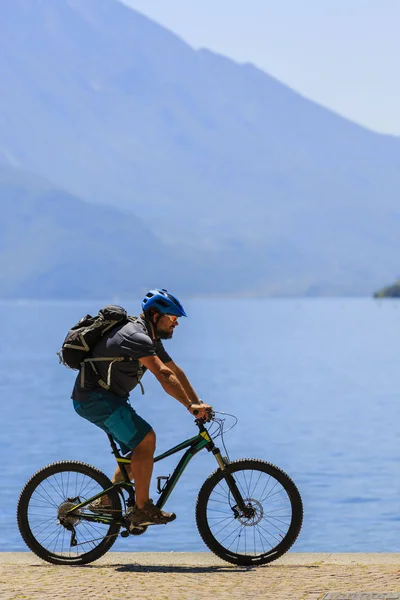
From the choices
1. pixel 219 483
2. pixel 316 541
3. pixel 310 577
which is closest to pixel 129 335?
pixel 219 483

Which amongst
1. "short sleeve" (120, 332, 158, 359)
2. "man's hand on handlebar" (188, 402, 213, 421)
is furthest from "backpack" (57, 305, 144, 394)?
"man's hand on handlebar" (188, 402, 213, 421)

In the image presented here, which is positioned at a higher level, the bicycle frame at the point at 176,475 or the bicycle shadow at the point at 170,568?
→ the bicycle frame at the point at 176,475

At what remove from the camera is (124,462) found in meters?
8.72

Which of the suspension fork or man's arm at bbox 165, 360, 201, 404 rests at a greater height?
man's arm at bbox 165, 360, 201, 404

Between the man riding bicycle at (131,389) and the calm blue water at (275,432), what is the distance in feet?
29.9

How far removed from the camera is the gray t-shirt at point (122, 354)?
8406mm

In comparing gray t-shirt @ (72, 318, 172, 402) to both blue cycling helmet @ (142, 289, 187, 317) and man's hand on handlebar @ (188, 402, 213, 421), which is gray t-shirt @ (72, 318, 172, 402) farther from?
man's hand on handlebar @ (188, 402, 213, 421)

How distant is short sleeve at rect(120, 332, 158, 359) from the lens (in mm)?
8375

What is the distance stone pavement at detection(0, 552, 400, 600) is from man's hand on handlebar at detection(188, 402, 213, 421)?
0.99 metres

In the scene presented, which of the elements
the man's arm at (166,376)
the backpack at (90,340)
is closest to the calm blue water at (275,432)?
the backpack at (90,340)

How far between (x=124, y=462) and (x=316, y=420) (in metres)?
31.5

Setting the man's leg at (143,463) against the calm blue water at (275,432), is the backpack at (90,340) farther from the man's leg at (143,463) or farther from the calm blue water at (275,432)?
the calm blue water at (275,432)

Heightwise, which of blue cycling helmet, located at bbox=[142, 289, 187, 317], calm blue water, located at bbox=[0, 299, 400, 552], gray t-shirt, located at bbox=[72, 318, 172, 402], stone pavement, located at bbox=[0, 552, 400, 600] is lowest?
stone pavement, located at bbox=[0, 552, 400, 600]

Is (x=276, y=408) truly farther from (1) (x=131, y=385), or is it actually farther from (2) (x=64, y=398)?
(1) (x=131, y=385)
